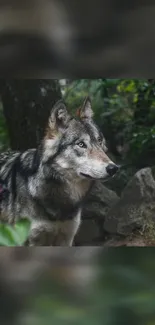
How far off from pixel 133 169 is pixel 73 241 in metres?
0.41

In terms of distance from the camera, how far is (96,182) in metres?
1.99

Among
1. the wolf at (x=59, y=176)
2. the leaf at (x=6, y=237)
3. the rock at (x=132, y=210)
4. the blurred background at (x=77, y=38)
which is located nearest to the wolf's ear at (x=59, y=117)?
the wolf at (x=59, y=176)

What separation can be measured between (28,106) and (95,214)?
49 centimetres

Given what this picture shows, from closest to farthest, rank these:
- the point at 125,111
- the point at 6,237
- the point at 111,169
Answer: the point at 6,237, the point at 111,169, the point at 125,111

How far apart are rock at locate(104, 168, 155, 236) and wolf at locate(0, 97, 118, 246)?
15 centimetres

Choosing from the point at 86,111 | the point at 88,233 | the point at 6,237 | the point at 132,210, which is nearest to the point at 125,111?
the point at 86,111

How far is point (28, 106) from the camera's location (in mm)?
2062

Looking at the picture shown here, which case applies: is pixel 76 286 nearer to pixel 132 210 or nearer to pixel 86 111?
pixel 132 210

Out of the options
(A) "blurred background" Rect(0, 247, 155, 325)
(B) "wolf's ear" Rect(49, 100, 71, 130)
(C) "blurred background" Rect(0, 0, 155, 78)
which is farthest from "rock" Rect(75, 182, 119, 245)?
(C) "blurred background" Rect(0, 0, 155, 78)

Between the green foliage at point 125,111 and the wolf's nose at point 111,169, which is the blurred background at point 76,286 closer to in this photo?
the wolf's nose at point 111,169

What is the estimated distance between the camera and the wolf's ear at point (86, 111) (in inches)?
79.3

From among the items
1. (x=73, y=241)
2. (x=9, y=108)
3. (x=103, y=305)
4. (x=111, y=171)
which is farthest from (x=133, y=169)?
(x=103, y=305)

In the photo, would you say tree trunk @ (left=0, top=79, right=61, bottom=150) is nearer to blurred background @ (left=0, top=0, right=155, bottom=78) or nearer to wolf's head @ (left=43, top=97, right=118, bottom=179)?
wolf's head @ (left=43, top=97, right=118, bottom=179)

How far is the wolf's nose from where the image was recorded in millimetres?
1950
